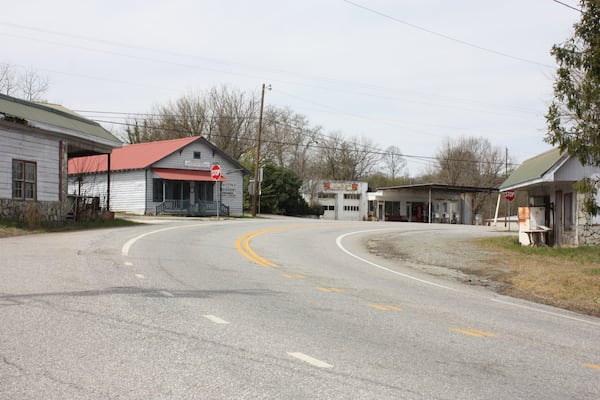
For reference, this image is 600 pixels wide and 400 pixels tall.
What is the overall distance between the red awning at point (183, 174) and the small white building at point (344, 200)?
2578 cm

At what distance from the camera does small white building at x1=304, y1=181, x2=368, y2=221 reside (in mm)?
68938

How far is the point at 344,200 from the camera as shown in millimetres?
69562

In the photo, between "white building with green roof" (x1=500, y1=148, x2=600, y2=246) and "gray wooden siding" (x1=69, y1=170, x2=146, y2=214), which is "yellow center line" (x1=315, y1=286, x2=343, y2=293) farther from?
"gray wooden siding" (x1=69, y1=170, x2=146, y2=214)

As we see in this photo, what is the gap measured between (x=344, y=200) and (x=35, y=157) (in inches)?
1932

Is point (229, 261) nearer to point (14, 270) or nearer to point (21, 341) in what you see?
point (14, 270)

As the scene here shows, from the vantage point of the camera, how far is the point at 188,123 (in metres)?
65.6

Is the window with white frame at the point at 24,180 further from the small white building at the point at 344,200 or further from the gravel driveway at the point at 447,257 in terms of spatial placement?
the small white building at the point at 344,200

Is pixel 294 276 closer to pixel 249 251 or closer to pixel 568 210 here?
pixel 249 251

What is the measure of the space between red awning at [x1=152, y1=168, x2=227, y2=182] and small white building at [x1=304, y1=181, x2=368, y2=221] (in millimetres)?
25778

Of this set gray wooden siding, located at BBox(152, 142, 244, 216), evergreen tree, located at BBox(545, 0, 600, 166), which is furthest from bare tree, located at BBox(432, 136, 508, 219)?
evergreen tree, located at BBox(545, 0, 600, 166)

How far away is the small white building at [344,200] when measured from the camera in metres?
68.9

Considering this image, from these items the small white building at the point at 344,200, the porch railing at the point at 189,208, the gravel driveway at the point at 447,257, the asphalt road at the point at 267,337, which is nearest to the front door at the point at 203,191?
the porch railing at the point at 189,208

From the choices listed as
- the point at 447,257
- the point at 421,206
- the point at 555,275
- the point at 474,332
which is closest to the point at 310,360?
the point at 474,332

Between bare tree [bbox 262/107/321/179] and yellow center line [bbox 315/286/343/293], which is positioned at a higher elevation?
bare tree [bbox 262/107/321/179]
